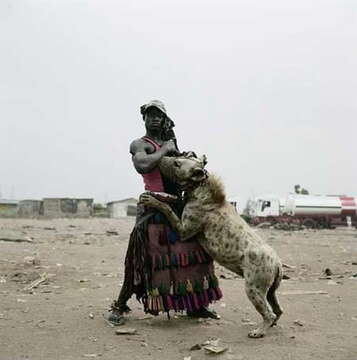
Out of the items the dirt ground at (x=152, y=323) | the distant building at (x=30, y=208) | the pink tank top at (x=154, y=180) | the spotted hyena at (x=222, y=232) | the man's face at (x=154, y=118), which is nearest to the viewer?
the dirt ground at (x=152, y=323)

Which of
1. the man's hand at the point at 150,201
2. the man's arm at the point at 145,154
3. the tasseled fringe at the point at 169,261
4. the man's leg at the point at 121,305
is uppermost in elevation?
the man's arm at the point at 145,154

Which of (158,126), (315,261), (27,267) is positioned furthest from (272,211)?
(158,126)

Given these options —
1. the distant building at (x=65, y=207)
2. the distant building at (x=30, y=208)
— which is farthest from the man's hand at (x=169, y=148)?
the distant building at (x=65, y=207)

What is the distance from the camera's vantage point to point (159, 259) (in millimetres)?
5441

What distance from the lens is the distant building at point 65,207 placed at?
4603 cm

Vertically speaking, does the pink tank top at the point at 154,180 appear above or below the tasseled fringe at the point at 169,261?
above

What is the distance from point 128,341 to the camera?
195 inches

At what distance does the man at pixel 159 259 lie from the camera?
5.41m

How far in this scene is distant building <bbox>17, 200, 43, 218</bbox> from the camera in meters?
44.9

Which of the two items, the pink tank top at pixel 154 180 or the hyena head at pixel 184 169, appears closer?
the hyena head at pixel 184 169

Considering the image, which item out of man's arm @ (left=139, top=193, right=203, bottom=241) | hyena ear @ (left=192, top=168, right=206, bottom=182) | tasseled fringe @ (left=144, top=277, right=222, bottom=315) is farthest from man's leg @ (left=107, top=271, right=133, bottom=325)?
hyena ear @ (left=192, top=168, right=206, bottom=182)

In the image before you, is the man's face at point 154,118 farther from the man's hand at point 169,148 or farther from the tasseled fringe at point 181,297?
the tasseled fringe at point 181,297

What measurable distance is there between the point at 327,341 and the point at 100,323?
2.40 meters

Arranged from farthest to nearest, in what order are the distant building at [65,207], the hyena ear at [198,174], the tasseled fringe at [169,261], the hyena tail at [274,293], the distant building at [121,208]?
1. the distant building at [121,208]
2. the distant building at [65,207]
3. the tasseled fringe at [169,261]
4. the hyena ear at [198,174]
5. the hyena tail at [274,293]
